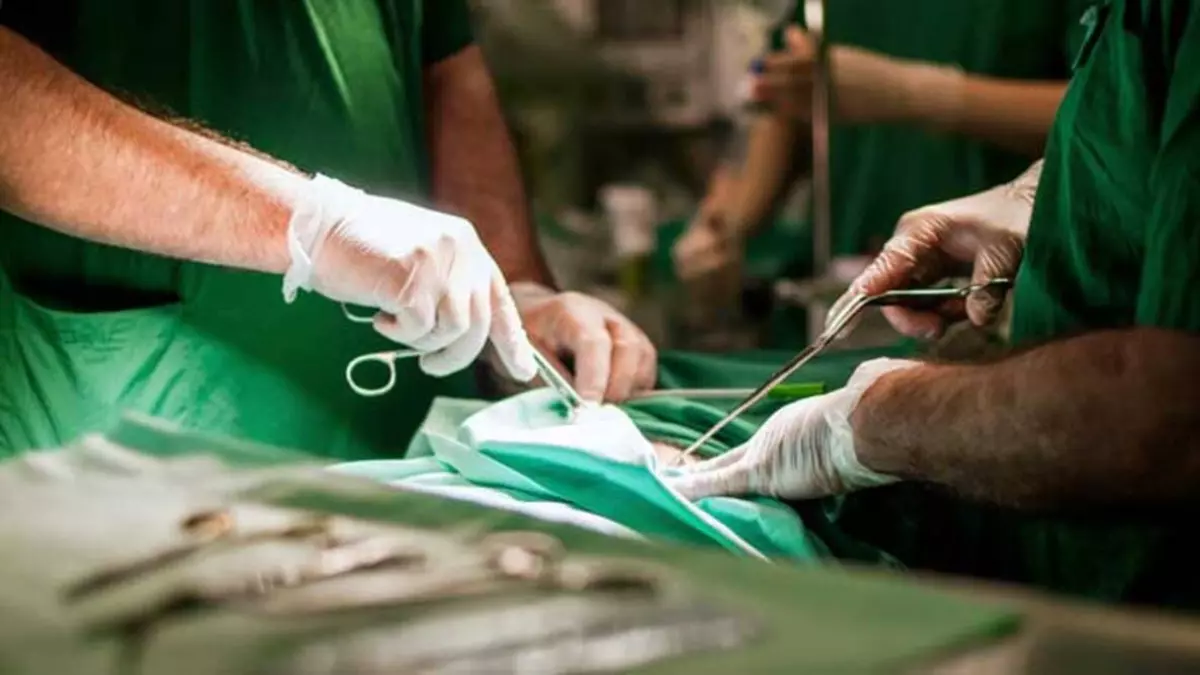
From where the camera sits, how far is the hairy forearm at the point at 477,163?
1591 mm

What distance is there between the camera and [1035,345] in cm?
111

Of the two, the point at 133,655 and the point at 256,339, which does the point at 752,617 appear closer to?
the point at 133,655

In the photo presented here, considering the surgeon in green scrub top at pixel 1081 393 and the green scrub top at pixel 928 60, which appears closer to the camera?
the surgeon in green scrub top at pixel 1081 393

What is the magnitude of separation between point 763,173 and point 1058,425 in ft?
3.82

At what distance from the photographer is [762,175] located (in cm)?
213

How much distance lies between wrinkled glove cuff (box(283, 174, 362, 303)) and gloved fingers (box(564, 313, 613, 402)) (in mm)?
300

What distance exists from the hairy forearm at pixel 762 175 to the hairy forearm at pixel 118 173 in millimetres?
946

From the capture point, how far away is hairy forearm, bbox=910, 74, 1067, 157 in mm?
1512

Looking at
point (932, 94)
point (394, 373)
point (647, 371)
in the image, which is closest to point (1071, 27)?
point (932, 94)

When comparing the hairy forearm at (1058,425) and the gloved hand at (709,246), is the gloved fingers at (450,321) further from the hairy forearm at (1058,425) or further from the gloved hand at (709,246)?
the gloved hand at (709,246)

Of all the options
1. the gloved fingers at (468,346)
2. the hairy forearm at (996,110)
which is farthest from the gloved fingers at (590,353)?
the hairy forearm at (996,110)

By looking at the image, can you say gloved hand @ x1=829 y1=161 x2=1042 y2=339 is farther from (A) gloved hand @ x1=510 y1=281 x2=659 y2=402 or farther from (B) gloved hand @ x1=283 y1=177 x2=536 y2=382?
(B) gloved hand @ x1=283 y1=177 x2=536 y2=382

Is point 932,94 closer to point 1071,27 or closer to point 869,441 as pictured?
point 1071,27

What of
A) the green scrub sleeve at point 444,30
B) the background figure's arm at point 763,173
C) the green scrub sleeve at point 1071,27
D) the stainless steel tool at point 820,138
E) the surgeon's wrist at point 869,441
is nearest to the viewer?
the surgeon's wrist at point 869,441
